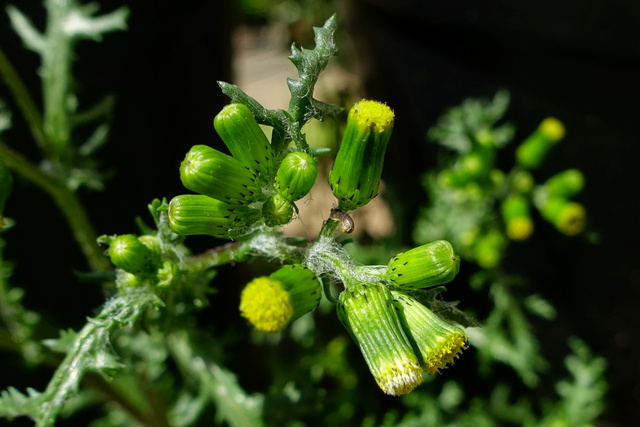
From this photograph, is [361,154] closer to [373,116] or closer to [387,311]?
[373,116]

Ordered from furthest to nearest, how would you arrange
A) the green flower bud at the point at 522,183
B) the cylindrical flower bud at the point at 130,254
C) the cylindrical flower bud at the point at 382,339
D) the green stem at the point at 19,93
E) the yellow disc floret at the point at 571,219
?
the green flower bud at the point at 522,183 → the yellow disc floret at the point at 571,219 → the green stem at the point at 19,93 → the cylindrical flower bud at the point at 130,254 → the cylindrical flower bud at the point at 382,339

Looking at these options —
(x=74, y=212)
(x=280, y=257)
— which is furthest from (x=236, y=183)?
(x=74, y=212)

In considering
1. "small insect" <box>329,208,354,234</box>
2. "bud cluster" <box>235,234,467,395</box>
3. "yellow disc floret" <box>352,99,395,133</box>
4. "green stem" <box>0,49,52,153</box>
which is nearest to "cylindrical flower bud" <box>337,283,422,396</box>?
"bud cluster" <box>235,234,467,395</box>

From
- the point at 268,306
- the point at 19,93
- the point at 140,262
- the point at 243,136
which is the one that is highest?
the point at 19,93

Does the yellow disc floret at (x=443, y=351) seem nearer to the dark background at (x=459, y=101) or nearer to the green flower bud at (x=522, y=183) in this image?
the green flower bud at (x=522, y=183)

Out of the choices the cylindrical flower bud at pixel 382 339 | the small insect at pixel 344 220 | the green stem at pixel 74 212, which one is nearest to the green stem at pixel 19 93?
the green stem at pixel 74 212

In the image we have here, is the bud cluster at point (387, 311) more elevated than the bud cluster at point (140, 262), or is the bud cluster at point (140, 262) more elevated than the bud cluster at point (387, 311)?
the bud cluster at point (140, 262)
